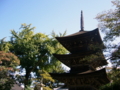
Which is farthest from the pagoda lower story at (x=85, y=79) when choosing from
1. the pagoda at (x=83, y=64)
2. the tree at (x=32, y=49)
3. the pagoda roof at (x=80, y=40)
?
the tree at (x=32, y=49)

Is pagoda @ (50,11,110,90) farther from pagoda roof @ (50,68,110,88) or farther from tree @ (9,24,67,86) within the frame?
tree @ (9,24,67,86)

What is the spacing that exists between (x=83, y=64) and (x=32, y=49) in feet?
39.9

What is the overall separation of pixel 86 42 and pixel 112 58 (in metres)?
3.69

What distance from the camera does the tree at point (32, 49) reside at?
69.1 feet

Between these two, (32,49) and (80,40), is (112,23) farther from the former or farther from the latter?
(32,49)

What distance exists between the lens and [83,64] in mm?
10531

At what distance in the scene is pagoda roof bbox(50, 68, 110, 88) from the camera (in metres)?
9.06

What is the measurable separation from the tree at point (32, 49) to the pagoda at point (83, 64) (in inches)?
414

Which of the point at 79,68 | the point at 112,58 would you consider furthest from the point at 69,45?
the point at 112,58

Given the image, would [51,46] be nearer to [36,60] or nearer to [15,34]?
[36,60]

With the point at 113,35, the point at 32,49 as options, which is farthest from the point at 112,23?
the point at 32,49

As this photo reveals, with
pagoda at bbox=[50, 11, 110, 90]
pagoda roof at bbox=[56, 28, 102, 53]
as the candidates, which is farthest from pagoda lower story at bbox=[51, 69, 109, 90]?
pagoda roof at bbox=[56, 28, 102, 53]

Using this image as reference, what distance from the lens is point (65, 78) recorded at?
33.6 feet

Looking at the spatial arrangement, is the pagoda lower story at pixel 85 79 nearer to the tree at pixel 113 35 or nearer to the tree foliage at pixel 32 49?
the tree at pixel 113 35
